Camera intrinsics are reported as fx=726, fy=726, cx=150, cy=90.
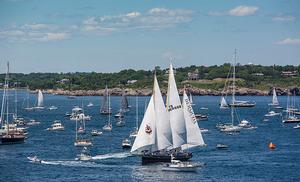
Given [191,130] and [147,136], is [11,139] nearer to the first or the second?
[147,136]

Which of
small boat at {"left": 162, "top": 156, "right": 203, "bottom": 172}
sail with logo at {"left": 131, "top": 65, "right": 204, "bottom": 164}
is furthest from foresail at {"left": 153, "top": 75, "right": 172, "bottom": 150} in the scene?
small boat at {"left": 162, "top": 156, "right": 203, "bottom": 172}

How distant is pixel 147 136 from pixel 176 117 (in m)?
5.13

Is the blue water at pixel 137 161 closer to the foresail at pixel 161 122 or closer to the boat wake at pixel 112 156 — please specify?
the boat wake at pixel 112 156

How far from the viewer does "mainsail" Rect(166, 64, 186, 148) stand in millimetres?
100312

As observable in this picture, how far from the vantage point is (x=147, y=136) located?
9906cm

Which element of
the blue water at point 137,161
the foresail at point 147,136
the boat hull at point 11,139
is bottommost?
the blue water at point 137,161

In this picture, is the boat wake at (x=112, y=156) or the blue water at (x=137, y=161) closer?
the blue water at (x=137, y=161)

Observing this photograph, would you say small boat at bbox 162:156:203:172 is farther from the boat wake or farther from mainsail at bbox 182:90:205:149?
the boat wake

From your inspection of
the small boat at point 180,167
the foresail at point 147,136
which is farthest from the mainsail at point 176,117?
the small boat at point 180,167

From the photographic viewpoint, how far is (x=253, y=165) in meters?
102

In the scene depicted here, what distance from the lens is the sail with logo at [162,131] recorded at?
98.7 meters

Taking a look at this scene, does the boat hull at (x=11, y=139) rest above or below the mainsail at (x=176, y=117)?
below

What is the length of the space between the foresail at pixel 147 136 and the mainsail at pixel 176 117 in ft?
8.82

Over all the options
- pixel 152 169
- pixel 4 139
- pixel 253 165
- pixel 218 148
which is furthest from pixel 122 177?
pixel 4 139
